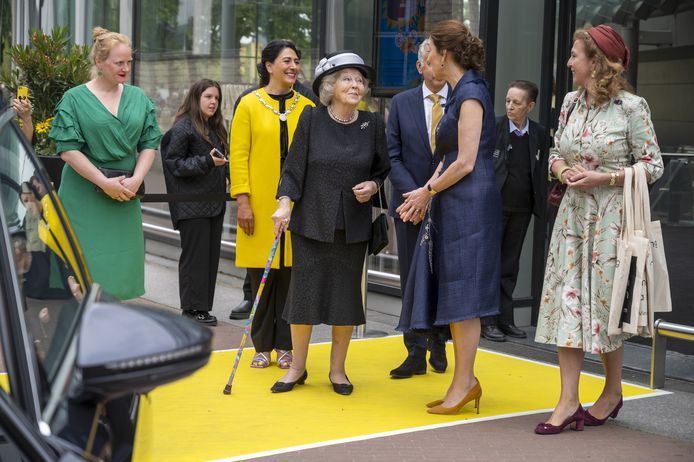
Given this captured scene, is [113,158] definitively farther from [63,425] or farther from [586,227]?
[63,425]

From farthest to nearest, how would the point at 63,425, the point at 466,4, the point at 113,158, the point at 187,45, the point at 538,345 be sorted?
Result: the point at 187,45 → the point at 466,4 → the point at 538,345 → the point at 113,158 → the point at 63,425

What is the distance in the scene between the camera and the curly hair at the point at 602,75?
566 centimetres

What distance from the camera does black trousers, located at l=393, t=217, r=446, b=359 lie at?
23.2 feet

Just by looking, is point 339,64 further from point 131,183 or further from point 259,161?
point 131,183

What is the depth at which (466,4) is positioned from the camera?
30.1 feet

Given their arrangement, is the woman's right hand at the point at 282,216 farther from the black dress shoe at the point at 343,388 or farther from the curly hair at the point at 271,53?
the curly hair at the point at 271,53

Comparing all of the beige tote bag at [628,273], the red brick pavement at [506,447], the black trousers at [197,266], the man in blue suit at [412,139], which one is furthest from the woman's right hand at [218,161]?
the beige tote bag at [628,273]

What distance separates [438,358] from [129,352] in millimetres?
5807

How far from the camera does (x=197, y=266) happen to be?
29.9ft

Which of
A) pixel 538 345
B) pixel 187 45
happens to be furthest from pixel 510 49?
pixel 187 45

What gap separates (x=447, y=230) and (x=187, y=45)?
27.0 feet

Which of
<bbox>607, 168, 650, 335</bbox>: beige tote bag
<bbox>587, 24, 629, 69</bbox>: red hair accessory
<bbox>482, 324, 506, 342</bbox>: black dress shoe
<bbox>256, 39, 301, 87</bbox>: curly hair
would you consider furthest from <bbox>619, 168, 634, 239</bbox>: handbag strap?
<bbox>482, 324, 506, 342</bbox>: black dress shoe

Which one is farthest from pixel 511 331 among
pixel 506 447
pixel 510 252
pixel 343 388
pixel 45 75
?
pixel 45 75

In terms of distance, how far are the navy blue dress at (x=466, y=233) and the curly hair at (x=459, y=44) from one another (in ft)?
0.23
